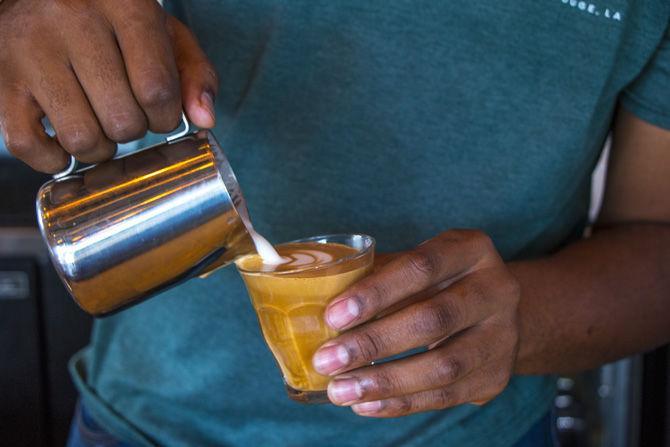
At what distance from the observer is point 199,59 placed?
0.99 meters

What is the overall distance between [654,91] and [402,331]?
653mm

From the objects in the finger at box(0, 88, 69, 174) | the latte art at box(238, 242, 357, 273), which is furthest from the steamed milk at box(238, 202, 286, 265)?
the finger at box(0, 88, 69, 174)

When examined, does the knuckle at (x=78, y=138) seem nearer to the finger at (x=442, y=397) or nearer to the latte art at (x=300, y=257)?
the latte art at (x=300, y=257)

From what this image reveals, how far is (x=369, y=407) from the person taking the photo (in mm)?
975

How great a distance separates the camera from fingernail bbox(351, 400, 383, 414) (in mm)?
969

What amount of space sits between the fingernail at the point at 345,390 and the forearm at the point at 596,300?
338mm

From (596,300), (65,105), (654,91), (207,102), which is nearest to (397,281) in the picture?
(207,102)

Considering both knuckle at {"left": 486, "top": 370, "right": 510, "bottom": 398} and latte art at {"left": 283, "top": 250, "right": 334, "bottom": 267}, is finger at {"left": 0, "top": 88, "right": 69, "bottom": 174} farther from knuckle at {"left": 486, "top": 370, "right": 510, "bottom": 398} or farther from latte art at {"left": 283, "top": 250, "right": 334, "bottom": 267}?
knuckle at {"left": 486, "top": 370, "right": 510, "bottom": 398}

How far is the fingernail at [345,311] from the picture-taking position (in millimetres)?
913

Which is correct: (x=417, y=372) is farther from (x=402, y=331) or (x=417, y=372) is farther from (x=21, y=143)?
(x=21, y=143)

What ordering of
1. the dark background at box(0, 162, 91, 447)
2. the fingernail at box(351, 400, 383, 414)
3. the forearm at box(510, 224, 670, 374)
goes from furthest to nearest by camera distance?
1. the dark background at box(0, 162, 91, 447)
2. the forearm at box(510, 224, 670, 374)
3. the fingernail at box(351, 400, 383, 414)

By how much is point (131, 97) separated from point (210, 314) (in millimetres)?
541

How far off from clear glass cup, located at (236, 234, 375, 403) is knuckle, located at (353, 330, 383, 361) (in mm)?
54

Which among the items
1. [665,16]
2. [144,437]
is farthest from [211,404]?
[665,16]
